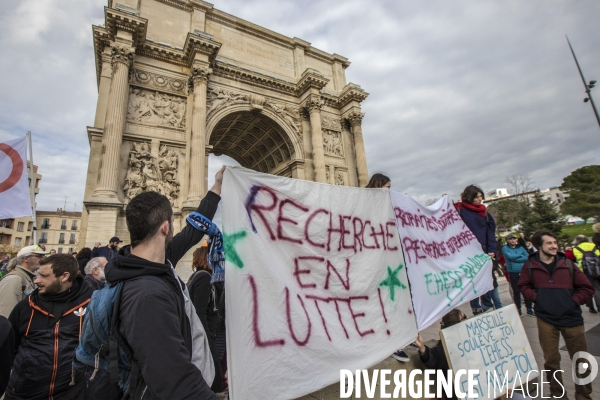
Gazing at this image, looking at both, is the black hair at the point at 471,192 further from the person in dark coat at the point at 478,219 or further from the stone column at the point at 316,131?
the stone column at the point at 316,131

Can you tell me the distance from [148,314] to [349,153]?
1897cm

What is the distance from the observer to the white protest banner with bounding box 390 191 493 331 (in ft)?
10.5

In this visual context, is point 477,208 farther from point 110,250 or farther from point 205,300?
point 110,250

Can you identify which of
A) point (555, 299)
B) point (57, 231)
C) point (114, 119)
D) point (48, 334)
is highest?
point (57, 231)

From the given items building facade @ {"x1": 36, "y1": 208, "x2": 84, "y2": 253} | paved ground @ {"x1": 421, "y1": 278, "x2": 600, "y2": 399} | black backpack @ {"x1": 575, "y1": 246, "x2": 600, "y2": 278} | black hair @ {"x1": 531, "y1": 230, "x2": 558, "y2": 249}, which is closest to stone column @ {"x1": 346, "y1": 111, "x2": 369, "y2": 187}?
paved ground @ {"x1": 421, "y1": 278, "x2": 600, "y2": 399}

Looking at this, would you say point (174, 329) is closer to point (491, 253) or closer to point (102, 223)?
point (491, 253)

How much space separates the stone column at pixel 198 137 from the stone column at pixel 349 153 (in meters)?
9.54

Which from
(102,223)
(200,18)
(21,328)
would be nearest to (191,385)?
(21,328)

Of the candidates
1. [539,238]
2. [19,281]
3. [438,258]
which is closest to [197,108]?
[19,281]

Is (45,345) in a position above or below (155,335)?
below

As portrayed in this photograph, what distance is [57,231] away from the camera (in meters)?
49.8

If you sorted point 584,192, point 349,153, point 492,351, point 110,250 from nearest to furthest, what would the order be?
point 492,351 → point 110,250 → point 349,153 → point 584,192

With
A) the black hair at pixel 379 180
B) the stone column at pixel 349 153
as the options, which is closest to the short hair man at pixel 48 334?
the black hair at pixel 379 180

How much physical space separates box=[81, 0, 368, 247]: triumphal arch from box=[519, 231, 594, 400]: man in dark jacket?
11.4 metres
